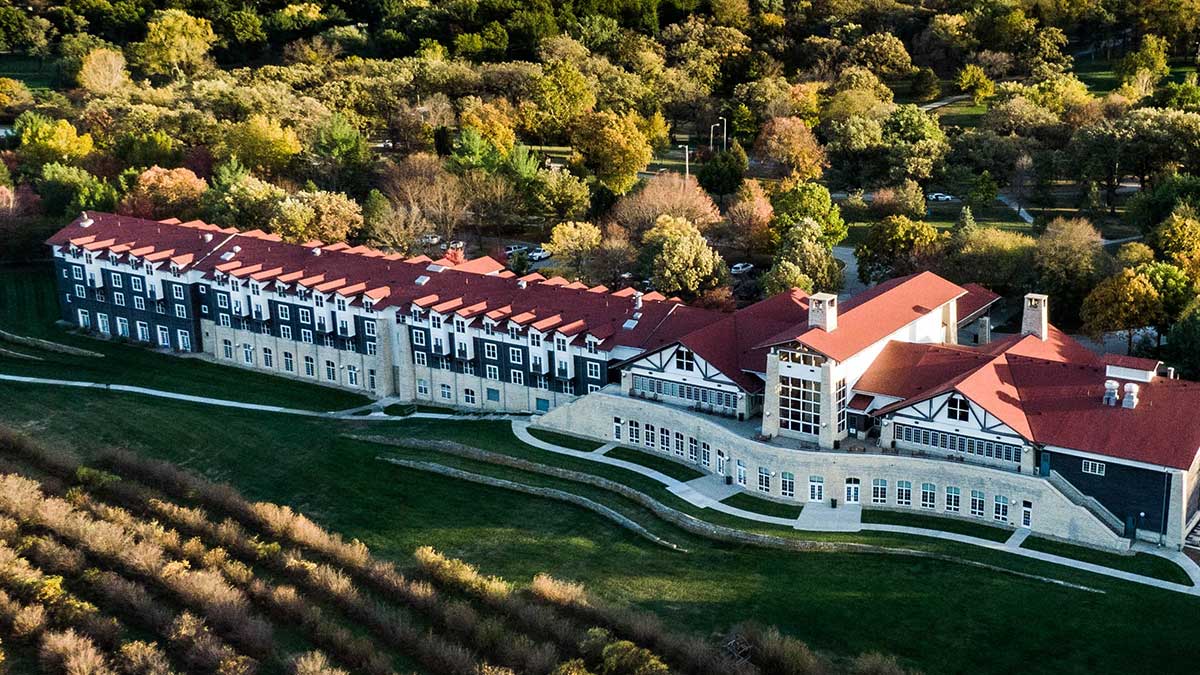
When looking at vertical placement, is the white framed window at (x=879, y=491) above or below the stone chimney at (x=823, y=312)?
below

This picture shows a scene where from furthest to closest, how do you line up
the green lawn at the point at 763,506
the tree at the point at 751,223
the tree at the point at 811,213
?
the tree at the point at 751,223 < the tree at the point at 811,213 < the green lawn at the point at 763,506

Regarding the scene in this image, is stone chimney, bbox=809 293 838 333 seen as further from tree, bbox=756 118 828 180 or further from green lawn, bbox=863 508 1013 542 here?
tree, bbox=756 118 828 180

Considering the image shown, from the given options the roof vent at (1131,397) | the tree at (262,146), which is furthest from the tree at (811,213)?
the tree at (262,146)

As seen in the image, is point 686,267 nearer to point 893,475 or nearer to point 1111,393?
point 893,475

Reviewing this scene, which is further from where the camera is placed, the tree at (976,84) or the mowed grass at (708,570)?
the tree at (976,84)

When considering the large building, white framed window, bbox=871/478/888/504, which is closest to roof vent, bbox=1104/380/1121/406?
the large building

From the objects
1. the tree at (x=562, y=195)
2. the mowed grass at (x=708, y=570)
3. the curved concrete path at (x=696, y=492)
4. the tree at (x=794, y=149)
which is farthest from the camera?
the tree at (x=794, y=149)

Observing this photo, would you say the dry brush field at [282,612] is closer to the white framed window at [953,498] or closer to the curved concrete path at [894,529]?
the curved concrete path at [894,529]

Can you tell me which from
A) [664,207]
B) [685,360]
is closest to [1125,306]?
[685,360]
